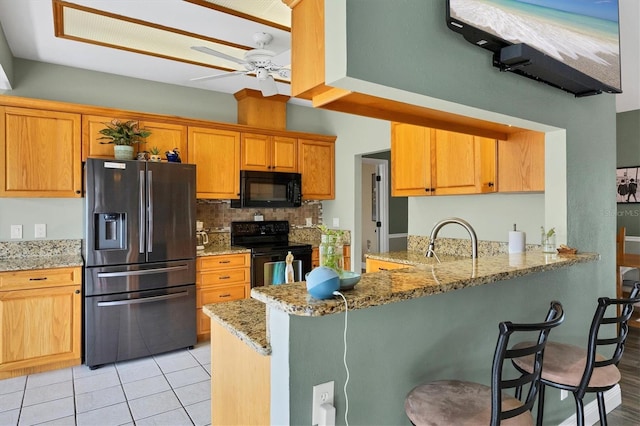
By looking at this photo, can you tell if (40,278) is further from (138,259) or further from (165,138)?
(165,138)

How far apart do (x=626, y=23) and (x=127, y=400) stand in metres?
4.58

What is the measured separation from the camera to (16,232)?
3.46 meters

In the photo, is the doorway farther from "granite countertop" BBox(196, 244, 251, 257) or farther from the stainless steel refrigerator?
the stainless steel refrigerator

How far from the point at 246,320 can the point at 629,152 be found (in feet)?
19.6

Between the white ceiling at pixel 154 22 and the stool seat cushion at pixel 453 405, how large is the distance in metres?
2.69

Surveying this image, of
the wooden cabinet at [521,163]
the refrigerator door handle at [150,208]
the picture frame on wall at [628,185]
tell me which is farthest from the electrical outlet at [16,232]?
the picture frame on wall at [628,185]

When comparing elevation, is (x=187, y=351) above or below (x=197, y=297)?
below

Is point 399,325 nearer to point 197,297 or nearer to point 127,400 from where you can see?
point 127,400

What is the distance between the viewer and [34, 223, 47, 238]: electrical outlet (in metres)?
3.55

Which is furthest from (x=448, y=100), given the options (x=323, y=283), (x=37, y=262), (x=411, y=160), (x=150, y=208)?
(x=37, y=262)

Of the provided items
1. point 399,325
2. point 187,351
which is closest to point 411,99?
point 399,325

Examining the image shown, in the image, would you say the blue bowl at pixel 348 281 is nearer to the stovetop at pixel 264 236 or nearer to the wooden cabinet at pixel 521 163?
the wooden cabinet at pixel 521 163

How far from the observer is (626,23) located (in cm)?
293

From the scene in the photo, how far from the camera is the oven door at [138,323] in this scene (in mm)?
3219
